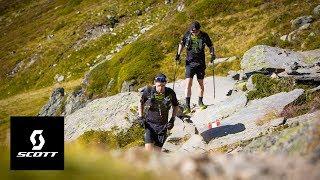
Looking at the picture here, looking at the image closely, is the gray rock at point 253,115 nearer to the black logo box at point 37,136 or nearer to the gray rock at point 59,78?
the black logo box at point 37,136

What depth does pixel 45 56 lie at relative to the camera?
3546 inches

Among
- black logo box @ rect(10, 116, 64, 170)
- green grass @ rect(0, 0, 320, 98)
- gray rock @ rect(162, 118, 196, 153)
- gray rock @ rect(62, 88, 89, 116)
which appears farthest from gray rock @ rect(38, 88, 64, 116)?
black logo box @ rect(10, 116, 64, 170)

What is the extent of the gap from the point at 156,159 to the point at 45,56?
3380 inches

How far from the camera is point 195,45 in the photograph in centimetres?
1966

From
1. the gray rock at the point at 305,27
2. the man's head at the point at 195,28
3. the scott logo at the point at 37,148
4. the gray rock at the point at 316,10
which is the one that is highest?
the gray rock at the point at 316,10

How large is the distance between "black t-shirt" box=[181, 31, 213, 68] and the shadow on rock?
3655 mm

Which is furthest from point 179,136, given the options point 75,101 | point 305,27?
point 75,101

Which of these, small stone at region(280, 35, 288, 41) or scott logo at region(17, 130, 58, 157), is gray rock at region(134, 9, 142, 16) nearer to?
small stone at region(280, 35, 288, 41)

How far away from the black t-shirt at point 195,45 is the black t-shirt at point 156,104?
5.95 metres

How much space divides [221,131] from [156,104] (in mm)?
4172

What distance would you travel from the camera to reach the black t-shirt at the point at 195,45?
19.5 meters

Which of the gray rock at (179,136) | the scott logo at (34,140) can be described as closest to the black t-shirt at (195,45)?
the gray rock at (179,136)

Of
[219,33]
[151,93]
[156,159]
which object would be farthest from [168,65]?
[156,159]

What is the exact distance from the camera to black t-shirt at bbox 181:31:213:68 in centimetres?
1953
